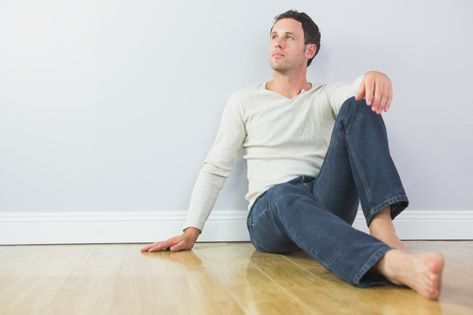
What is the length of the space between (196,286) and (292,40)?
1219mm

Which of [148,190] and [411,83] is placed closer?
[148,190]

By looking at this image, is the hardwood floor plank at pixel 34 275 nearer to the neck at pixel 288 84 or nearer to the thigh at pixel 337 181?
the thigh at pixel 337 181

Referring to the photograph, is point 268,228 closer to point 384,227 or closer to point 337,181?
point 337,181

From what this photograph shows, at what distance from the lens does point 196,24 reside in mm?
2596

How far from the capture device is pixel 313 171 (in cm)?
223

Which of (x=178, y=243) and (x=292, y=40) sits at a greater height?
(x=292, y=40)

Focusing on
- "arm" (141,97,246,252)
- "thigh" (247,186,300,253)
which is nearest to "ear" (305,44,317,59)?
"arm" (141,97,246,252)

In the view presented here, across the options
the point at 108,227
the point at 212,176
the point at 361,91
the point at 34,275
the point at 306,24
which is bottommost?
the point at 108,227

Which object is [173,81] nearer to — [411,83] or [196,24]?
[196,24]

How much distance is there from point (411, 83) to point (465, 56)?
302 millimetres

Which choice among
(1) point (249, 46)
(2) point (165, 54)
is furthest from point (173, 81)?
(1) point (249, 46)

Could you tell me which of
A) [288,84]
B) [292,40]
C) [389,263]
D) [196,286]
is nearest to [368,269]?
[389,263]

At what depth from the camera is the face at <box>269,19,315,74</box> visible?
238 cm

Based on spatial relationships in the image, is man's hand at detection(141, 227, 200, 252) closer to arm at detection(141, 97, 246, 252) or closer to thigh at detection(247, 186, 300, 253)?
arm at detection(141, 97, 246, 252)
